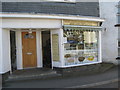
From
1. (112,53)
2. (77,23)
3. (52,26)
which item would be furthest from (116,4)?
(52,26)

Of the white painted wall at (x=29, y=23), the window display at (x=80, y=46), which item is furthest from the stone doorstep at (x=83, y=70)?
the white painted wall at (x=29, y=23)

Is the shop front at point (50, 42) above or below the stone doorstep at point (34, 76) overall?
above

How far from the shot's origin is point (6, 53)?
8883 mm

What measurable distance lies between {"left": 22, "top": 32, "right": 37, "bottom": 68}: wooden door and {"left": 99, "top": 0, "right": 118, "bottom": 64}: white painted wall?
19.6 ft

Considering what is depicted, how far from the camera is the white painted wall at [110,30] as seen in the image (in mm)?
13336

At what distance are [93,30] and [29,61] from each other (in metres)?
4.34

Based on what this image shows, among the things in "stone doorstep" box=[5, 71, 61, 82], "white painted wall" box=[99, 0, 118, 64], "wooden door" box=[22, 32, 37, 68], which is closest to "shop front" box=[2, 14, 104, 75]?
"wooden door" box=[22, 32, 37, 68]

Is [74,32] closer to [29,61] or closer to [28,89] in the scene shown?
→ [29,61]

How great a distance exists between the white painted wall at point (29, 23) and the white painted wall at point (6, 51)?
1.59 ft

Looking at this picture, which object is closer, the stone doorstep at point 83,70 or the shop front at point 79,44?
the stone doorstep at point 83,70

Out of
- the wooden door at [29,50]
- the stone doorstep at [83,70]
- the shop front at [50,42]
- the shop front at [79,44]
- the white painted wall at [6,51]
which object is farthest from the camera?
the wooden door at [29,50]

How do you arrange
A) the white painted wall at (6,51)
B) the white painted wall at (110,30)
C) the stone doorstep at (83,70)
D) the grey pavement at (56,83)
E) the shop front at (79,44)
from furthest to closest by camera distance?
the white painted wall at (110,30) → the shop front at (79,44) → the stone doorstep at (83,70) → the white painted wall at (6,51) → the grey pavement at (56,83)

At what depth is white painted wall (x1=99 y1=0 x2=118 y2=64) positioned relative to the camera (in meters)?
13.3

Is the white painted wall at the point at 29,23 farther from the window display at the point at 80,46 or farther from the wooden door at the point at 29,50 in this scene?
the wooden door at the point at 29,50
